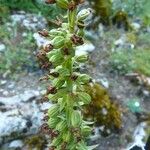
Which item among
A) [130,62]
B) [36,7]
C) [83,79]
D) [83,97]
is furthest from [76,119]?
[36,7]

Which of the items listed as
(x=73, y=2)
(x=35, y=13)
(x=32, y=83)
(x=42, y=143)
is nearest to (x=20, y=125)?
(x=42, y=143)

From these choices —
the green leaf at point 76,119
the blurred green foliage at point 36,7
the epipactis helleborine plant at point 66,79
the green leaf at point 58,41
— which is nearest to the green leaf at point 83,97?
the epipactis helleborine plant at point 66,79

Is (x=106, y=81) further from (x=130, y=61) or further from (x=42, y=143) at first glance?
(x=42, y=143)

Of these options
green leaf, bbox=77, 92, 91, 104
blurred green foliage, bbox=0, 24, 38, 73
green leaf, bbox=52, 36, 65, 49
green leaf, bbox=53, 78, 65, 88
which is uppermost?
green leaf, bbox=52, 36, 65, 49

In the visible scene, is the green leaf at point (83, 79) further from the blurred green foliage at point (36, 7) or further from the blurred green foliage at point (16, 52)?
the blurred green foliage at point (36, 7)

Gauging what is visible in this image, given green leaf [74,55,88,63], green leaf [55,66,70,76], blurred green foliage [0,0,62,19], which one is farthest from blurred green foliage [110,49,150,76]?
green leaf [55,66,70,76]

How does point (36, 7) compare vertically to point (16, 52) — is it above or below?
above

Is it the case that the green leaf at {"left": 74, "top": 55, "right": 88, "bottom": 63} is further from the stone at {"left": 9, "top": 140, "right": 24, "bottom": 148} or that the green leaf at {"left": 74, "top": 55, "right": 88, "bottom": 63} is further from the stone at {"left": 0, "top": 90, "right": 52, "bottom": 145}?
the stone at {"left": 9, "top": 140, "right": 24, "bottom": 148}

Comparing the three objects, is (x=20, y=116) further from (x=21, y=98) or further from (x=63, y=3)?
(x=63, y=3)
